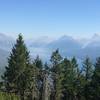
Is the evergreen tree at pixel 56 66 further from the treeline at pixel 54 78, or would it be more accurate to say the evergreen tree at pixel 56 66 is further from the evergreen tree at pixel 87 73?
the evergreen tree at pixel 87 73

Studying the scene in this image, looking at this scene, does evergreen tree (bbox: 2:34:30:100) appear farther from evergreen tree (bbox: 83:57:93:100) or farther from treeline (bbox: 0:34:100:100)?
evergreen tree (bbox: 83:57:93:100)

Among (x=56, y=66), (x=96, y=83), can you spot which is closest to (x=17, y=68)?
(x=56, y=66)

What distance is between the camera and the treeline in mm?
78812

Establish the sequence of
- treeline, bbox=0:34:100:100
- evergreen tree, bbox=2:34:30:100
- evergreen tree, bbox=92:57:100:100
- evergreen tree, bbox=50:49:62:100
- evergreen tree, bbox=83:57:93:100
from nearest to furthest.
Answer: evergreen tree, bbox=2:34:30:100
treeline, bbox=0:34:100:100
evergreen tree, bbox=92:57:100:100
evergreen tree, bbox=50:49:62:100
evergreen tree, bbox=83:57:93:100

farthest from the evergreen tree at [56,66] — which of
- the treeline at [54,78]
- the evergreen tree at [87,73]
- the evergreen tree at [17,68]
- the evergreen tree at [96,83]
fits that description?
the evergreen tree at [96,83]

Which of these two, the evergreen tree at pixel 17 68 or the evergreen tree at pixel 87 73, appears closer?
the evergreen tree at pixel 17 68

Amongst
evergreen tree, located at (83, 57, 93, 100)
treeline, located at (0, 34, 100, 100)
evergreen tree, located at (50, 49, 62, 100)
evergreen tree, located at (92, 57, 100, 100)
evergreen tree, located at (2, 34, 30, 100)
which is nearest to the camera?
evergreen tree, located at (2, 34, 30, 100)

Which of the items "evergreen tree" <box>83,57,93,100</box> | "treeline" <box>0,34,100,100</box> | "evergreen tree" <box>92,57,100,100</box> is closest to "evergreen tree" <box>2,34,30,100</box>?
"treeline" <box>0,34,100,100</box>

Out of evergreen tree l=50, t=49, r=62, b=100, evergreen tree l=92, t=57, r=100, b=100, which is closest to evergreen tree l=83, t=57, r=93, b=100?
evergreen tree l=92, t=57, r=100, b=100

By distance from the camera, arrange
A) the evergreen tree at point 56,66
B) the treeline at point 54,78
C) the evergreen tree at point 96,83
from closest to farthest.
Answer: the treeline at point 54,78
the evergreen tree at point 96,83
the evergreen tree at point 56,66

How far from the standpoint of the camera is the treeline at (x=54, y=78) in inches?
3103

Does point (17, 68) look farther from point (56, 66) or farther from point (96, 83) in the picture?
point (96, 83)

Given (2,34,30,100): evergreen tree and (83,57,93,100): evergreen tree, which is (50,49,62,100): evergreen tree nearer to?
(83,57,93,100): evergreen tree

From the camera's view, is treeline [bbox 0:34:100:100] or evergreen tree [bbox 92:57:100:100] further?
evergreen tree [bbox 92:57:100:100]
